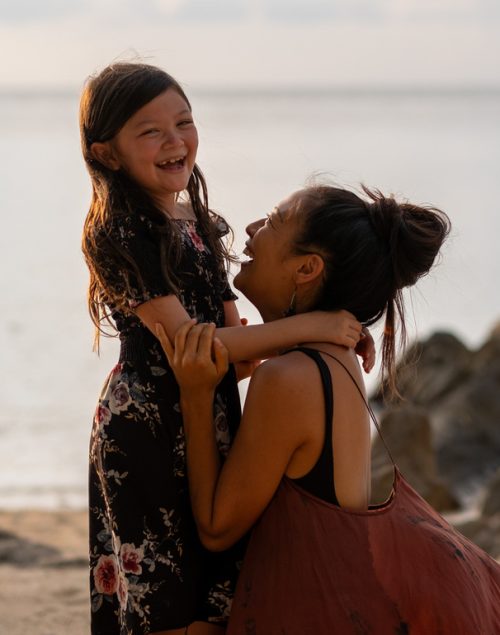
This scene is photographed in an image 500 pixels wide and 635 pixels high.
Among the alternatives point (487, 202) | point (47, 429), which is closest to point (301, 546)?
point (47, 429)

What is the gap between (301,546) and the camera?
3.11 meters

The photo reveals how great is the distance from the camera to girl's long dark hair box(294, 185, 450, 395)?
A: 3.27m

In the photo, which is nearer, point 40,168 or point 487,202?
point 487,202

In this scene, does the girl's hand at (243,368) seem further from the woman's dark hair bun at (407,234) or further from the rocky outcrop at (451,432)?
the rocky outcrop at (451,432)

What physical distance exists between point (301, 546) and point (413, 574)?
11.0 inches

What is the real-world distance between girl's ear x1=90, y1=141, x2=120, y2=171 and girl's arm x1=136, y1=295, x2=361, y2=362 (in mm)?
433

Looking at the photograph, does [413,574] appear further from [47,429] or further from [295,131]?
[295,131]

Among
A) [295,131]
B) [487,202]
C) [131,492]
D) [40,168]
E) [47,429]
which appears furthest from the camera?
[295,131]

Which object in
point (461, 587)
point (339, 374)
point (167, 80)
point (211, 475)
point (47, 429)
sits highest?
point (167, 80)

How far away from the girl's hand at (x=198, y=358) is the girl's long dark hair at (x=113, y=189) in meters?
0.16

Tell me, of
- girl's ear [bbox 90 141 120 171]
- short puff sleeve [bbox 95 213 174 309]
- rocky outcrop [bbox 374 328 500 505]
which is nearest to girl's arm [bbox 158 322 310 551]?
short puff sleeve [bbox 95 213 174 309]

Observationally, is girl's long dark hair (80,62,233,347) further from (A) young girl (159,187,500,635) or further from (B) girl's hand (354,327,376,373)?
(B) girl's hand (354,327,376,373)

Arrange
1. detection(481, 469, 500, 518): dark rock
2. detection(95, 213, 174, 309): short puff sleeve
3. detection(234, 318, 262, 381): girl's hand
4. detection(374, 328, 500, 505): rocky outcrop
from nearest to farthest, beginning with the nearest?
detection(95, 213, 174, 309): short puff sleeve, detection(234, 318, 262, 381): girl's hand, detection(481, 469, 500, 518): dark rock, detection(374, 328, 500, 505): rocky outcrop

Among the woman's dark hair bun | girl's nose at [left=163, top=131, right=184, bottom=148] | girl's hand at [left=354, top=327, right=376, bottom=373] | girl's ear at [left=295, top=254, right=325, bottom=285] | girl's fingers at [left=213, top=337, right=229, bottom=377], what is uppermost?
girl's nose at [left=163, top=131, right=184, bottom=148]
